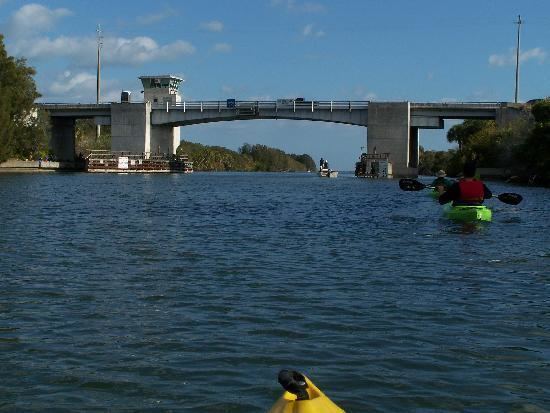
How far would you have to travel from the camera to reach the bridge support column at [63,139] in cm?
13112

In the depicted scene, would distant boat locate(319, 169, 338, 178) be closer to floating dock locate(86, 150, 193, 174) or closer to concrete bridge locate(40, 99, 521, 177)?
concrete bridge locate(40, 99, 521, 177)

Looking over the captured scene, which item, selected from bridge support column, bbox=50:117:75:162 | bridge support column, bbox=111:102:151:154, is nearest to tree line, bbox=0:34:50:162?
bridge support column, bbox=111:102:151:154

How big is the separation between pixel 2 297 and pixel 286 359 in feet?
19.7

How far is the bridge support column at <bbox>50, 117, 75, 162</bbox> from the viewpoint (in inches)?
5162

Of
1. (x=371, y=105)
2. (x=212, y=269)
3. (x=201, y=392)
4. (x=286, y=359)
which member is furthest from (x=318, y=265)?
Answer: (x=371, y=105)

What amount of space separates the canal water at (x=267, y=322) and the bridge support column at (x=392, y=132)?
88856 mm

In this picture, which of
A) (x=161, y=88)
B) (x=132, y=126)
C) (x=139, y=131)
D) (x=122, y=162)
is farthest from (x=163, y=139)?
(x=161, y=88)

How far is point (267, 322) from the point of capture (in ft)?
38.5

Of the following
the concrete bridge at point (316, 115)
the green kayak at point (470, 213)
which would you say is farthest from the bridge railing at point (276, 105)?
the green kayak at point (470, 213)

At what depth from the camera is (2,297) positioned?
1338cm

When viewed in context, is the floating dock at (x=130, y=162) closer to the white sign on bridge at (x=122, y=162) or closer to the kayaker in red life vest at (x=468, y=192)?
the white sign on bridge at (x=122, y=162)

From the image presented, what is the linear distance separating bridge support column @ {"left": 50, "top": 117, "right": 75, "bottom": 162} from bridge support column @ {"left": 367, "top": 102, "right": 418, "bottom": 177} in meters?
51.7

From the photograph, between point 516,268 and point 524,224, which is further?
point 524,224

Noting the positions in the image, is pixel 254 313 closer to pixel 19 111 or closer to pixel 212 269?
pixel 212 269
